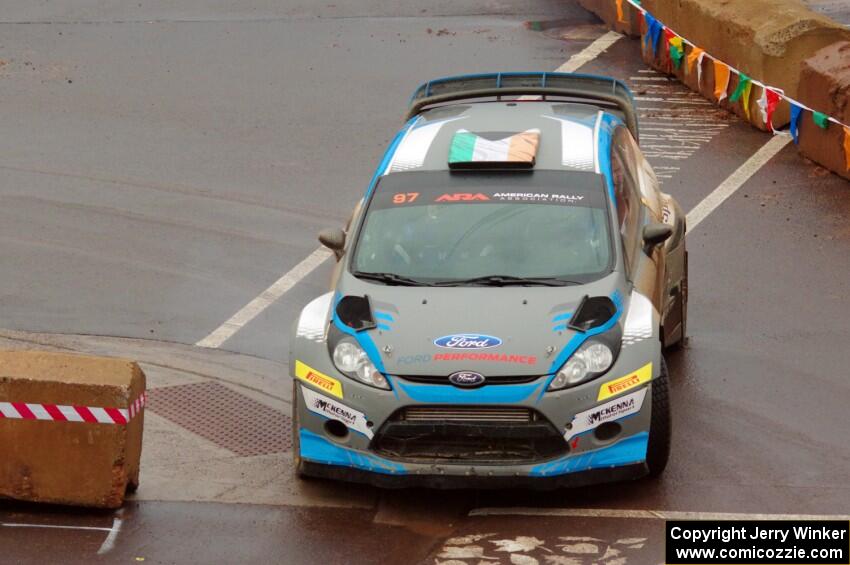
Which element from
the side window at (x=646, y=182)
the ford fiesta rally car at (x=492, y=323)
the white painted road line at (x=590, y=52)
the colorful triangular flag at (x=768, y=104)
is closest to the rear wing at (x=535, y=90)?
the side window at (x=646, y=182)

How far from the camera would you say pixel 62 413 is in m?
9.34

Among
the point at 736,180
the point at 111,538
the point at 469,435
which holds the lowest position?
the point at 736,180

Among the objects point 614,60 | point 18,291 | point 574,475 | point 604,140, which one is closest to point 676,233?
point 604,140

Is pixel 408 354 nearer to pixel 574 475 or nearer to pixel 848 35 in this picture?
pixel 574 475

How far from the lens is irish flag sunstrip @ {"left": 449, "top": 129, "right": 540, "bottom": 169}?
10812 millimetres

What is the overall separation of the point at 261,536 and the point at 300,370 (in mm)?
1007

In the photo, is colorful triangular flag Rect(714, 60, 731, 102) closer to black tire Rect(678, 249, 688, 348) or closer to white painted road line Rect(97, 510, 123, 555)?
black tire Rect(678, 249, 688, 348)

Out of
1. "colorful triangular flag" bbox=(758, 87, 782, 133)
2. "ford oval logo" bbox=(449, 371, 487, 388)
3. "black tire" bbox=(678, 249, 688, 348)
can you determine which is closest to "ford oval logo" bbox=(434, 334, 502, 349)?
"ford oval logo" bbox=(449, 371, 487, 388)

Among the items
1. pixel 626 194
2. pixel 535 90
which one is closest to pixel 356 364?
pixel 626 194

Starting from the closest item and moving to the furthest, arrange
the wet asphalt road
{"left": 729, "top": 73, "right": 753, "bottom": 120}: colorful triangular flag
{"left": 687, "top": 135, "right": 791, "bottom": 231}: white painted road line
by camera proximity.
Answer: the wet asphalt road < {"left": 687, "top": 135, "right": 791, "bottom": 231}: white painted road line < {"left": 729, "top": 73, "right": 753, "bottom": 120}: colorful triangular flag

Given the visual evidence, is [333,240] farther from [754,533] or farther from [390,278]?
[754,533]

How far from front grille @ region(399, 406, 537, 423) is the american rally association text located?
41.1 inches

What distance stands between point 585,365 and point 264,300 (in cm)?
457

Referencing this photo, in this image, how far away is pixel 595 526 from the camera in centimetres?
923
